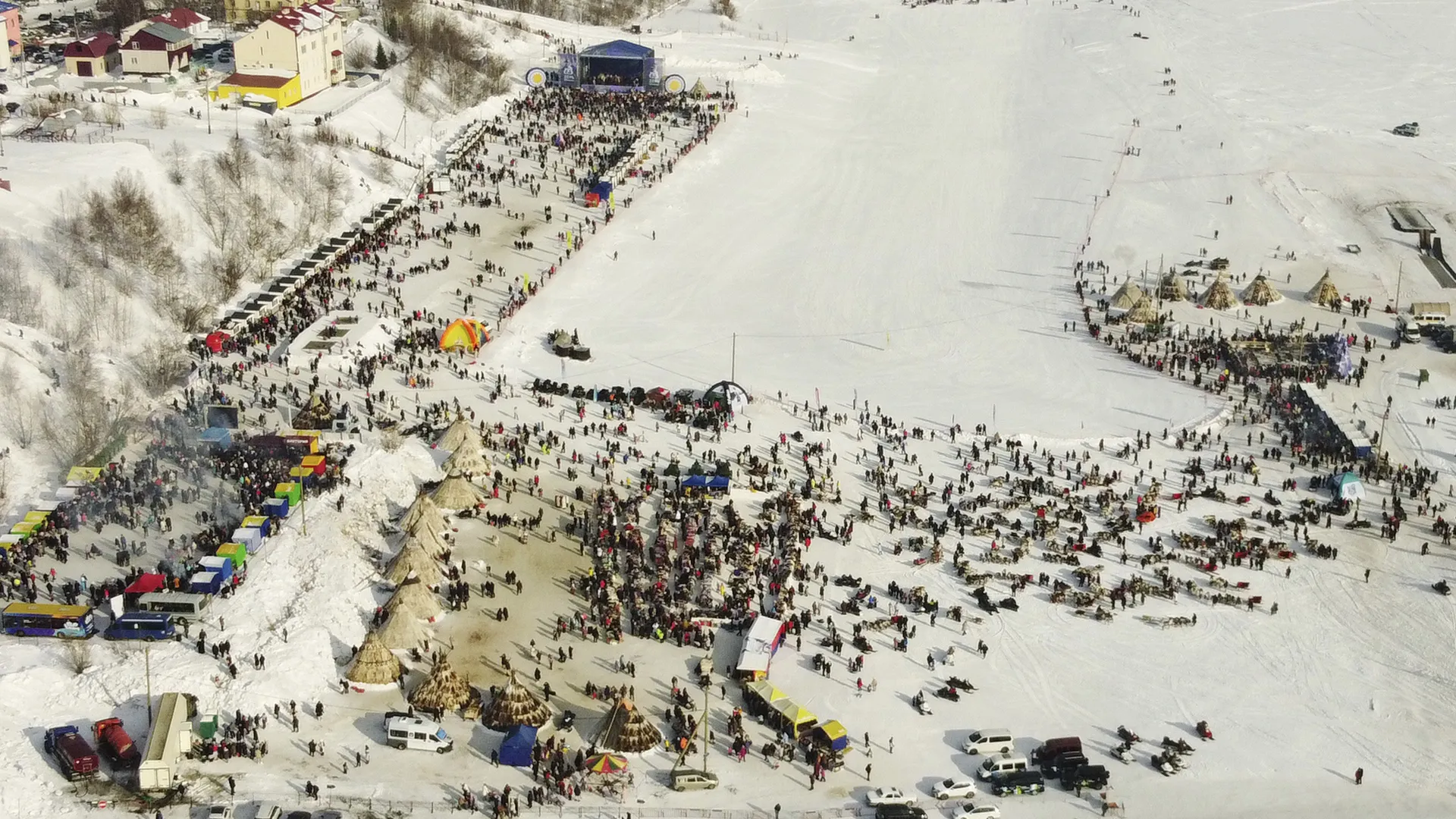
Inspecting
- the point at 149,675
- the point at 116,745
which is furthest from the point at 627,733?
the point at 116,745

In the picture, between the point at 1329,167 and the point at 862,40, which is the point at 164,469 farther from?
the point at 862,40

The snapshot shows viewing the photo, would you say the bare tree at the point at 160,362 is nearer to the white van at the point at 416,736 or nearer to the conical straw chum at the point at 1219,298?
the white van at the point at 416,736

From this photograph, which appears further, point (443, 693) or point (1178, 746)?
point (1178, 746)

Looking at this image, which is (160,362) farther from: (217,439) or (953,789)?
(953,789)

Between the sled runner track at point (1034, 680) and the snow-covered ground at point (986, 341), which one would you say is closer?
the snow-covered ground at point (986, 341)

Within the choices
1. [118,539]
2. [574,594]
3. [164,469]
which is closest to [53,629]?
[118,539]

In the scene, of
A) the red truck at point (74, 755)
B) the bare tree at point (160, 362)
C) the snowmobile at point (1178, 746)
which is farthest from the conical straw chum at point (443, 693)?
Result: the bare tree at point (160, 362)
